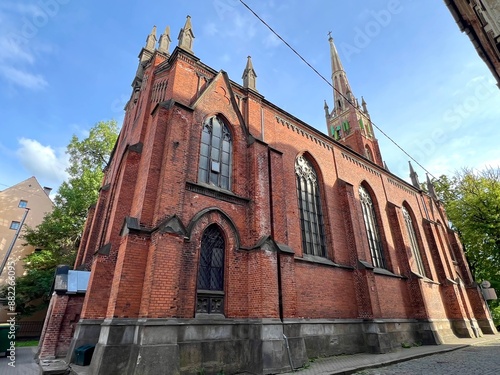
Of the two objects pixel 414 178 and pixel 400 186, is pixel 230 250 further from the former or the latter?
pixel 414 178

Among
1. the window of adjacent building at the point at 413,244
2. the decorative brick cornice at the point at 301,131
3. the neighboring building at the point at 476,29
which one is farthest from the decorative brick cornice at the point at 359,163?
the neighboring building at the point at 476,29

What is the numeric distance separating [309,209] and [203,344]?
789 centimetres

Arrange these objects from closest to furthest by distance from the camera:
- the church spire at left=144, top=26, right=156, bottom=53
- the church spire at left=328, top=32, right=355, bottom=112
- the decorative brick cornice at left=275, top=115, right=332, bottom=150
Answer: the decorative brick cornice at left=275, top=115, right=332, bottom=150
the church spire at left=144, top=26, right=156, bottom=53
the church spire at left=328, top=32, right=355, bottom=112

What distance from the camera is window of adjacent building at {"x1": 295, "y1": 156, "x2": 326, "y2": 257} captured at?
12508 mm

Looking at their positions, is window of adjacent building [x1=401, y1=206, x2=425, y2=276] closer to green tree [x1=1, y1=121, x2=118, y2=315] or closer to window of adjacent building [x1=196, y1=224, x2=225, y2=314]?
window of adjacent building [x1=196, y1=224, x2=225, y2=314]

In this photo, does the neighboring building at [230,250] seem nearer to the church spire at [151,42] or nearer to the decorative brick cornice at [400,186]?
the church spire at [151,42]

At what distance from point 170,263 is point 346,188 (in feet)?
34.4

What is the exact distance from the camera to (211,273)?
27.6 feet

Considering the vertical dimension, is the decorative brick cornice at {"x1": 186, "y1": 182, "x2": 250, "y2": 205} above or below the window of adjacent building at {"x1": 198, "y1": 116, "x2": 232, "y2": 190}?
below

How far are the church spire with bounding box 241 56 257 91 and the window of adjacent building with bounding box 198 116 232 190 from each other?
311cm

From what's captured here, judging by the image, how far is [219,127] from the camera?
36.3ft

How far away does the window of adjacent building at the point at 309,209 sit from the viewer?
12508 millimetres

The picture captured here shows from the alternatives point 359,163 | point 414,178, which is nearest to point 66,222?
point 359,163

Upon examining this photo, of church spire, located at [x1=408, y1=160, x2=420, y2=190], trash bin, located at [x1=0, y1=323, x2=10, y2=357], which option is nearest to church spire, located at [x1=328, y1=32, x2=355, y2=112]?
church spire, located at [x1=408, y1=160, x2=420, y2=190]
